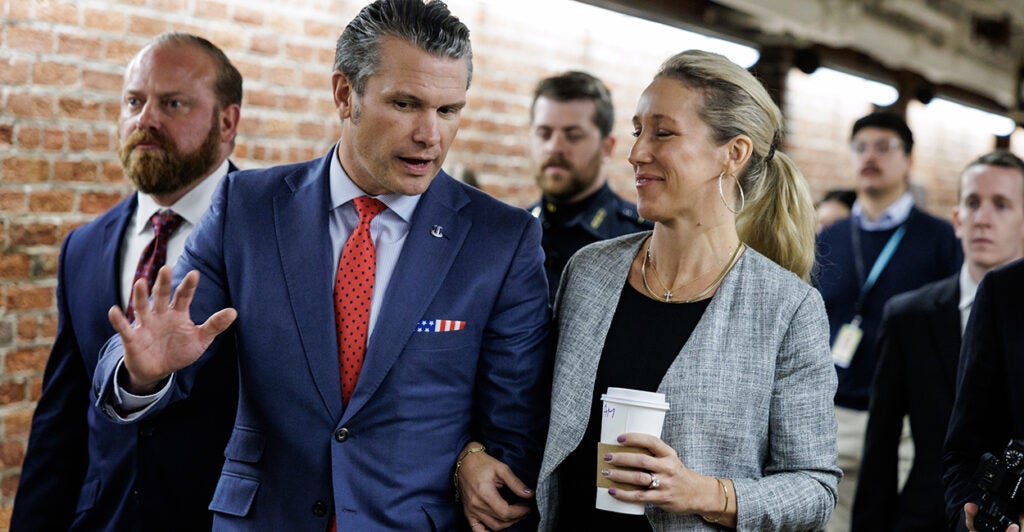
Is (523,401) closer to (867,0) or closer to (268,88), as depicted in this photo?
(268,88)

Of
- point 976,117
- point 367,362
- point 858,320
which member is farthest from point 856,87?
point 367,362

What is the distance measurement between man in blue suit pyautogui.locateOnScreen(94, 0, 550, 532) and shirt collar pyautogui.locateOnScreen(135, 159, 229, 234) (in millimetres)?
563

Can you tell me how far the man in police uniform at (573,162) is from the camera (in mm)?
3811

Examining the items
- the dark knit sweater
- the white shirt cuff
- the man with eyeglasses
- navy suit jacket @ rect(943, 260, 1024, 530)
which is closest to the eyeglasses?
the man with eyeglasses

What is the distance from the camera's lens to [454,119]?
2049 millimetres

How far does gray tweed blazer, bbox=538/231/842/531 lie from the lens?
76.4 inches

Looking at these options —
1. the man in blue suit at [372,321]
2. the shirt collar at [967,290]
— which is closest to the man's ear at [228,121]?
the man in blue suit at [372,321]

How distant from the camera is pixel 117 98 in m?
3.38

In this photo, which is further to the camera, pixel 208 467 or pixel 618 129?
pixel 618 129

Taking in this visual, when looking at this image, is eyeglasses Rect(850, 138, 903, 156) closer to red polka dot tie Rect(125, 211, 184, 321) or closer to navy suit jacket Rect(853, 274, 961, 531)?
navy suit jacket Rect(853, 274, 961, 531)

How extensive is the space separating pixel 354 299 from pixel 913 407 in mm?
2172

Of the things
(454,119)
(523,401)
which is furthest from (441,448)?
(454,119)

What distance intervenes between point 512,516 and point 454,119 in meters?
0.79

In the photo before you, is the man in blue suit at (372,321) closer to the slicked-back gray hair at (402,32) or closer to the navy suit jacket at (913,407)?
the slicked-back gray hair at (402,32)
